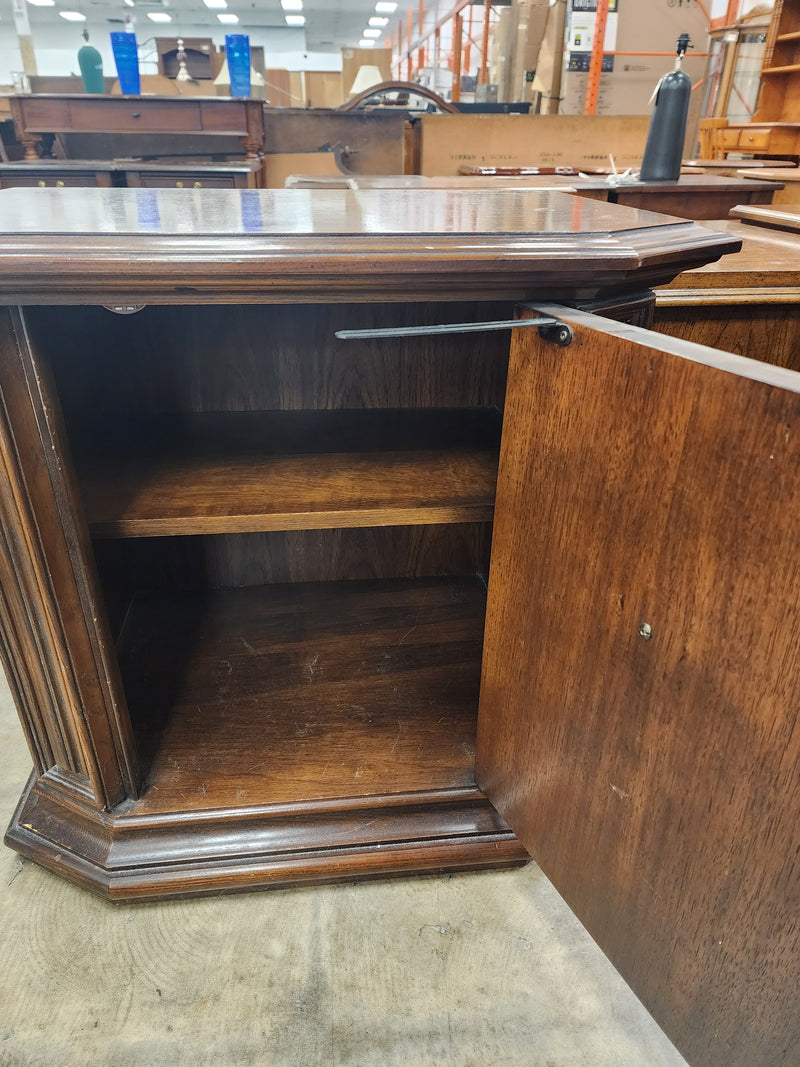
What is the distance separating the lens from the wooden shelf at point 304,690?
2.85 ft

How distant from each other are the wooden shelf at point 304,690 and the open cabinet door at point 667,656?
275mm

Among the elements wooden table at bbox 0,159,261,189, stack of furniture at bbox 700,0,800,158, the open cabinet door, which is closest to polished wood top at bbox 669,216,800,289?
the open cabinet door

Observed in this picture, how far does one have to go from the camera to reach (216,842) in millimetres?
832

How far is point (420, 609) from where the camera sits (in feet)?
4.00

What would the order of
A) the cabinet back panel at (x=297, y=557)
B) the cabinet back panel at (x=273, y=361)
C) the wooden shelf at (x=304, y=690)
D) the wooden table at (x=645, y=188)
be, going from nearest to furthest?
the wooden shelf at (x=304, y=690) → the cabinet back panel at (x=273, y=361) → the cabinet back panel at (x=297, y=557) → the wooden table at (x=645, y=188)

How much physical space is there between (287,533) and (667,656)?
84cm

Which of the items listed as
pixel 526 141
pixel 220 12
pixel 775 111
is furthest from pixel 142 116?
pixel 220 12

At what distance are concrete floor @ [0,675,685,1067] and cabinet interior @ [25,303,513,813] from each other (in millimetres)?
133

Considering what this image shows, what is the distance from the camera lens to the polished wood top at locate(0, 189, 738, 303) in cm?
55

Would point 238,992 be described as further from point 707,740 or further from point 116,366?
point 116,366

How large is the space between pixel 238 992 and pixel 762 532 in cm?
69

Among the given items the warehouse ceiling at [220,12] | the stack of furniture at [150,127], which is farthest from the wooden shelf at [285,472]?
the warehouse ceiling at [220,12]

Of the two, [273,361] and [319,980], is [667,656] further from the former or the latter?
[273,361]

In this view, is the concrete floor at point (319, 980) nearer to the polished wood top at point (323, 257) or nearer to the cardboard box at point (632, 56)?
the polished wood top at point (323, 257)
